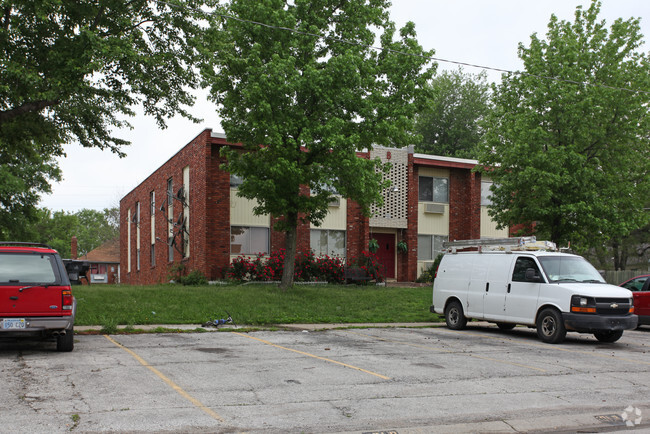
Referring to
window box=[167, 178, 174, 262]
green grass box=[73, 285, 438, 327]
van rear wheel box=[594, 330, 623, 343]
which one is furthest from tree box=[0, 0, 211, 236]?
van rear wheel box=[594, 330, 623, 343]

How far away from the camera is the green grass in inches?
629

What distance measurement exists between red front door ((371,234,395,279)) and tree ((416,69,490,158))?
A: 25547 millimetres

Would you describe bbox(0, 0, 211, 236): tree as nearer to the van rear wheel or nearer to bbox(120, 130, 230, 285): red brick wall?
bbox(120, 130, 230, 285): red brick wall

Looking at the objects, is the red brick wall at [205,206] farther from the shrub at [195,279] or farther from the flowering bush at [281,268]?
the flowering bush at [281,268]

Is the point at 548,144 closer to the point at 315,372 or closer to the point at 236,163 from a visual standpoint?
the point at 236,163

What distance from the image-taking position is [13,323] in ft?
31.9

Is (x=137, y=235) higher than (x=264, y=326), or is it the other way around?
(x=137, y=235)

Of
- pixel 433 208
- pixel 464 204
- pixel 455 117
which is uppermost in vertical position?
pixel 455 117

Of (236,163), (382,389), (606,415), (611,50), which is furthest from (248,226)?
(606,415)

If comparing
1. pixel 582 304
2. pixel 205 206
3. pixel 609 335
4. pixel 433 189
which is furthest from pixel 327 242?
pixel 582 304

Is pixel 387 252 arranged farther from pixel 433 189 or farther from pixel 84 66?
pixel 84 66

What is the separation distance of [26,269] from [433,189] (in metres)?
23.9

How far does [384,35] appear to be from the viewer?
21047 mm

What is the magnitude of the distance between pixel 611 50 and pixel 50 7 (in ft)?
66.4
